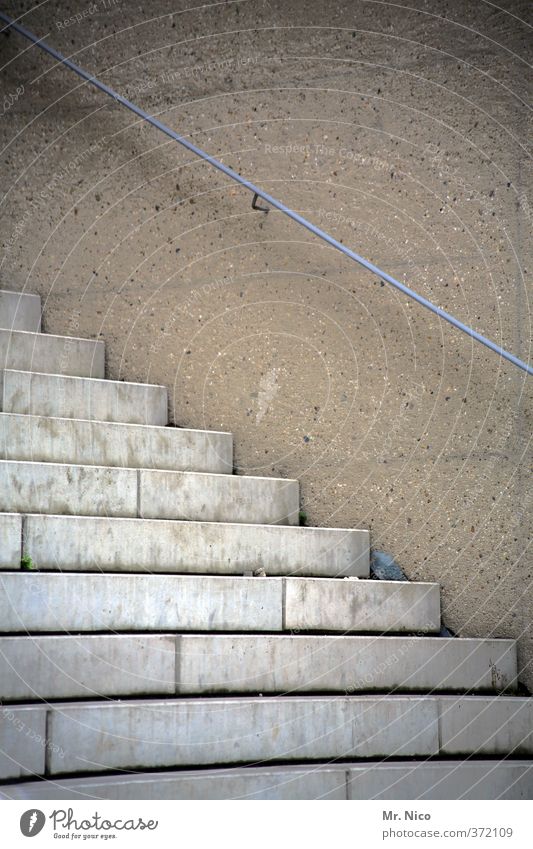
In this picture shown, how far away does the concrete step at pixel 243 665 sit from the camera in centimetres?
312

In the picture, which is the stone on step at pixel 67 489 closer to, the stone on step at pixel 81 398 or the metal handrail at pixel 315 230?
the stone on step at pixel 81 398

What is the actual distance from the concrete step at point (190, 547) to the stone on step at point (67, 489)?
6.2 inches

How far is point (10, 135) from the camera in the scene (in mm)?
4984

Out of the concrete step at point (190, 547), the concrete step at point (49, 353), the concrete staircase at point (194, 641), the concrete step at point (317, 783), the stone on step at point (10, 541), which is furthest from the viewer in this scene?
the concrete step at point (49, 353)

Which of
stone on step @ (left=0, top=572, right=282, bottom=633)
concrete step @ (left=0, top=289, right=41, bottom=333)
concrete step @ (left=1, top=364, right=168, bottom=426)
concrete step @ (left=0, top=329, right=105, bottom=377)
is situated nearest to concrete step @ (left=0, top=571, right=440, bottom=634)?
stone on step @ (left=0, top=572, right=282, bottom=633)

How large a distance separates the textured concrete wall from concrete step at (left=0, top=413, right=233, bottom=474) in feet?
1.21

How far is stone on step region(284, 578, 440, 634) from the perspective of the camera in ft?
12.4

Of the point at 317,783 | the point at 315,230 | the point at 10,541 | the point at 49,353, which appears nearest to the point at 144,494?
the point at 10,541

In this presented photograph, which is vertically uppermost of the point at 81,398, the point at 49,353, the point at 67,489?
the point at 49,353

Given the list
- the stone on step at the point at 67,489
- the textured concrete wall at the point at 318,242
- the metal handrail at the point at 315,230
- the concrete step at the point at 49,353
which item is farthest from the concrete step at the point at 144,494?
the metal handrail at the point at 315,230

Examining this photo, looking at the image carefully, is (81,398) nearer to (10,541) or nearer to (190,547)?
A: (190,547)

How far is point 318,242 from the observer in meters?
4.66

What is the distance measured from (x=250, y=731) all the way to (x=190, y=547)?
713mm

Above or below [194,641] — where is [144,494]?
above
